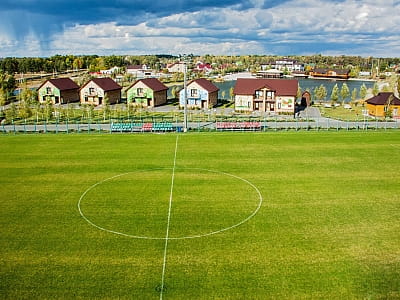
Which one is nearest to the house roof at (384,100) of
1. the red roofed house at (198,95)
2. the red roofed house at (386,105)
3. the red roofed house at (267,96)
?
the red roofed house at (386,105)

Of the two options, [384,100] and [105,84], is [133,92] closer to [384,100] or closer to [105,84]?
[105,84]

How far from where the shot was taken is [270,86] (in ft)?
189

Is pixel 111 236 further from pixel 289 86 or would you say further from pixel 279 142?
pixel 289 86

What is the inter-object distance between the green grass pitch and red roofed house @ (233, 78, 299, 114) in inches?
933

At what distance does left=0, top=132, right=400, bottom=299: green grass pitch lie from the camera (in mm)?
13898

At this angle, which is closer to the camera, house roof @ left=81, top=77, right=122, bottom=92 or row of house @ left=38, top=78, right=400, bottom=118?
row of house @ left=38, top=78, right=400, bottom=118

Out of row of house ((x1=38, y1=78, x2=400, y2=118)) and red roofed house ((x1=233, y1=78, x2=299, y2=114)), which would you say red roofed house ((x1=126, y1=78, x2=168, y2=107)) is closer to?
row of house ((x1=38, y1=78, x2=400, y2=118))

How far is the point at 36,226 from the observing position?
18.6 m

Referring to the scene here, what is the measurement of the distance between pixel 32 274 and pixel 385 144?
3278cm

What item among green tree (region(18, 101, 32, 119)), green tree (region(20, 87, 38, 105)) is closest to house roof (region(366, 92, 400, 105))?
green tree (region(18, 101, 32, 119))

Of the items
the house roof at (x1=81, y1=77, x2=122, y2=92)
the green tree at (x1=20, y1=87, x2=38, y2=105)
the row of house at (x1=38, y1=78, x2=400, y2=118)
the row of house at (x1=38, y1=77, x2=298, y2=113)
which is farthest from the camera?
the house roof at (x1=81, y1=77, x2=122, y2=92)

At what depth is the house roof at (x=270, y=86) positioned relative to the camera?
185ft

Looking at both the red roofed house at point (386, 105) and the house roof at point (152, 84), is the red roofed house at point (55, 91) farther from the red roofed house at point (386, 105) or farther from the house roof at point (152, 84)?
the red roofed house at point (386, 105)

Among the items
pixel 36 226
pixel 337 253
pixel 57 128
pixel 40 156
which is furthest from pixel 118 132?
pixel 337 253
